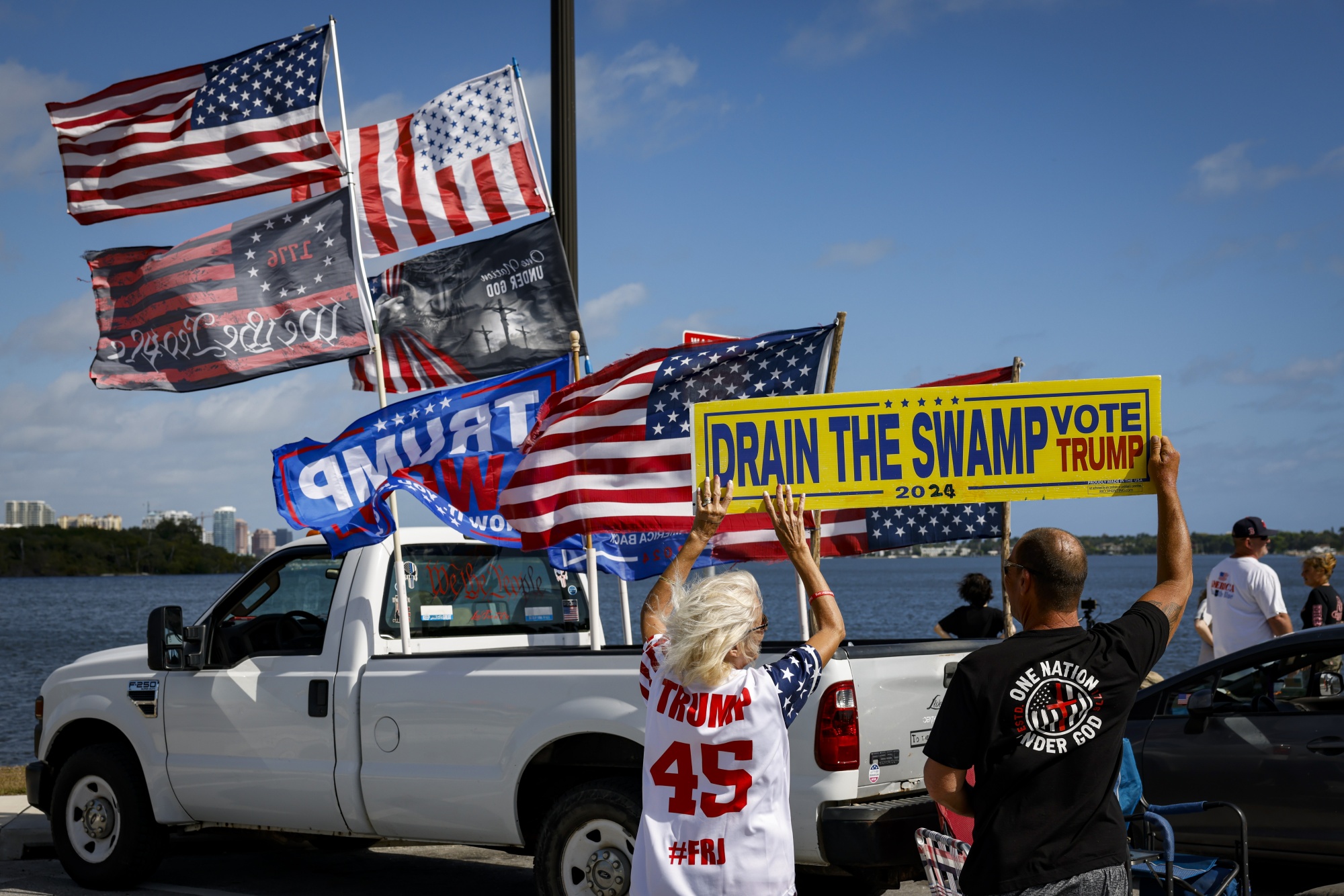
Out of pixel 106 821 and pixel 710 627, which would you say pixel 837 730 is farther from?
pixel 106 821

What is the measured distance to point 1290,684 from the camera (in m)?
7.00

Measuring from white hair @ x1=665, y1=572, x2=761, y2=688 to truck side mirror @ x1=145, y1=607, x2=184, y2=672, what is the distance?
461 centimetres

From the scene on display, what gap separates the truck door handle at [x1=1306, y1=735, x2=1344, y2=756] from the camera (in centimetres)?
661

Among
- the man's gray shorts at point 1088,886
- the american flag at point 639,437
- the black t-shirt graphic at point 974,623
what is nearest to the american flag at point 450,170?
the american flag at point 639,437

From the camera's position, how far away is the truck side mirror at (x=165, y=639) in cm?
714

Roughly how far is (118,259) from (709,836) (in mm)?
7374

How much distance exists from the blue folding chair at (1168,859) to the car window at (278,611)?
4211 millimetres

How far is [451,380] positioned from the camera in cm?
984

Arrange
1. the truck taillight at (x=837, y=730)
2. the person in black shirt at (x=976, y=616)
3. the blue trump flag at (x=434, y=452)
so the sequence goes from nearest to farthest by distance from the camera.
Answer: the truck taillight at (x=837, y=730)
the blue trump flag at (x=434, y=452)
the person in black shirt at (x=976, y=616)

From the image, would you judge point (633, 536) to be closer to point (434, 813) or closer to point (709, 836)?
point (434, 813)

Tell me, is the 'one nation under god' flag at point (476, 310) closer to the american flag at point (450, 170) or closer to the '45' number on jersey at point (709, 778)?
the american flag at point (450, 170)

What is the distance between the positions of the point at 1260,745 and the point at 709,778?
185 inches

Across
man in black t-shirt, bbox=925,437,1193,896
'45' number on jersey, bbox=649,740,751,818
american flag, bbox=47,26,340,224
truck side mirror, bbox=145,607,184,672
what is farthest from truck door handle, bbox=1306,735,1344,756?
american flag, bbox=47,26,340,224

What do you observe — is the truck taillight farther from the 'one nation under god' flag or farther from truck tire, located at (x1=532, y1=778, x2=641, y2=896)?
the 'one nation under god' flag
